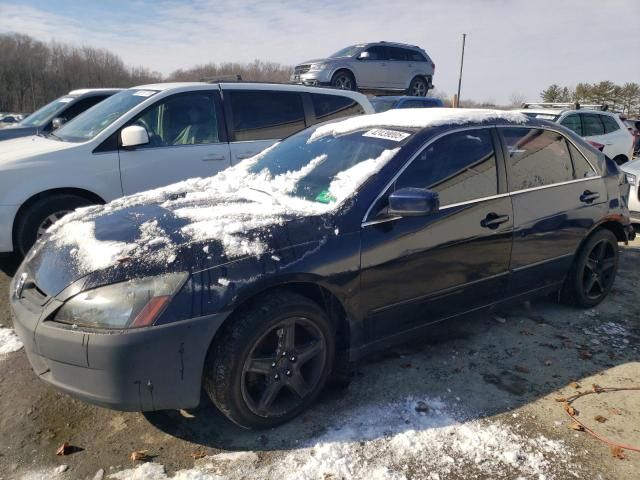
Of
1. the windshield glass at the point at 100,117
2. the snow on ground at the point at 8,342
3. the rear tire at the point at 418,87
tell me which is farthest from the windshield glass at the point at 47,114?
the rear tire at the point at 418,87

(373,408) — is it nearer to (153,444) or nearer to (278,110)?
(153,444)

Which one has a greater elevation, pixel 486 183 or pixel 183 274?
pixel 486 183

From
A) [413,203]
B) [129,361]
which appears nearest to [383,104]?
[413,203]

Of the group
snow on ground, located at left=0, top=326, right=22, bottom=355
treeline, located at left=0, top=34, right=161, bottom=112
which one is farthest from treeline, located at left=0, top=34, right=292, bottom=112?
snow on ground, located at left=0, top=326, right=22, bottom=355

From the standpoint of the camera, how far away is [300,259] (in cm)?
269

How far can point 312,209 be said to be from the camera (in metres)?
2.98

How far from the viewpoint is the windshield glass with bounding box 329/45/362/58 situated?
512 inches

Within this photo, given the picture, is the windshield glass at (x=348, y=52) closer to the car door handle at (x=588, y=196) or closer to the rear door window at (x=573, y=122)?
the rear door window at (x=573, y=122)

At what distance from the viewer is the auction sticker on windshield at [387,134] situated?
3326 millimetres

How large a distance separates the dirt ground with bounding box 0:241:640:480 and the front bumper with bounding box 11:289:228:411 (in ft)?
1.24

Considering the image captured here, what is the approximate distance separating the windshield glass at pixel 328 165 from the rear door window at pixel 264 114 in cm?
213

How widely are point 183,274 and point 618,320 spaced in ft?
12.5

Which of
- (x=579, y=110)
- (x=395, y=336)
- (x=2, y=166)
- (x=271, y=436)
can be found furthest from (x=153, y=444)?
(x=579, y=110)

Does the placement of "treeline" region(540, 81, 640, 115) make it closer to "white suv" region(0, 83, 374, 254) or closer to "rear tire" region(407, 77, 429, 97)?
"rear tire" region(407, 77, 429, 97)
